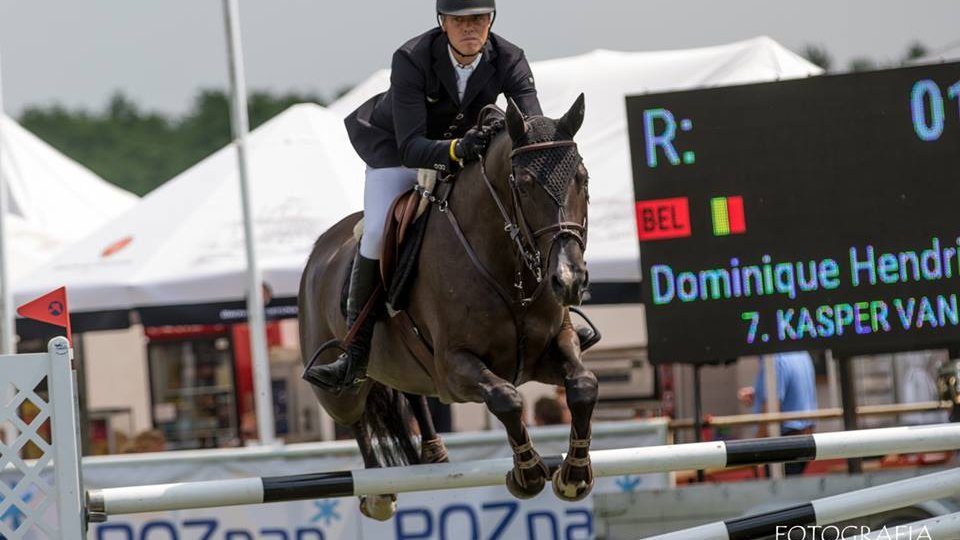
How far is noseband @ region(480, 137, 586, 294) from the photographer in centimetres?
505

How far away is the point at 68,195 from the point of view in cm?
1703

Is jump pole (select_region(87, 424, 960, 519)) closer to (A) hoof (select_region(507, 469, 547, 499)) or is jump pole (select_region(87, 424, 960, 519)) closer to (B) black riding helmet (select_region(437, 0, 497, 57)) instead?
(A) hoof (select_region(507, 469, 547, 499))

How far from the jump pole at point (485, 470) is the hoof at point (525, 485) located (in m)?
0.10

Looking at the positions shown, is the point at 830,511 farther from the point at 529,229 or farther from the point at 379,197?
the point at 379,197

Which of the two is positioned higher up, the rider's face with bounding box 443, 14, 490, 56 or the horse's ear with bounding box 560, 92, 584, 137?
the rider's face with bounding box 443, 14, 490, 56

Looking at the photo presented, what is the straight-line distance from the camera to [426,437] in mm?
6918

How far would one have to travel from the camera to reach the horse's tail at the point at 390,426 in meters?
6.82

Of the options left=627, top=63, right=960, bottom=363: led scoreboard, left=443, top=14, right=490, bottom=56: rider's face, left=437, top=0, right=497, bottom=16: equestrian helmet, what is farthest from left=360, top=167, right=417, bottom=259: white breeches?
left=627, top=63, right=960, bottom=363: led scoreboard

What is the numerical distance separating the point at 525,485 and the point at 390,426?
1.74 meters

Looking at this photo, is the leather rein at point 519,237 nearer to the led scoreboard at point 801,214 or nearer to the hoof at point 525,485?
the hoof at point 525,485

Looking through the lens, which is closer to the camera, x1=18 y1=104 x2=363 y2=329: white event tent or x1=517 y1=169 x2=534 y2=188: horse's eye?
x1=517 y1=169 x2=534 y2=188: horse's eye

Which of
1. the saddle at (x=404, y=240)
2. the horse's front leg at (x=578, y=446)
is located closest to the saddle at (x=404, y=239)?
the saddle at (x=404, y=240)

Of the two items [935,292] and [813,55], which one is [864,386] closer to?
[935,292]

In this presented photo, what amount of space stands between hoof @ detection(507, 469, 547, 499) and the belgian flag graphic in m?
3.20
